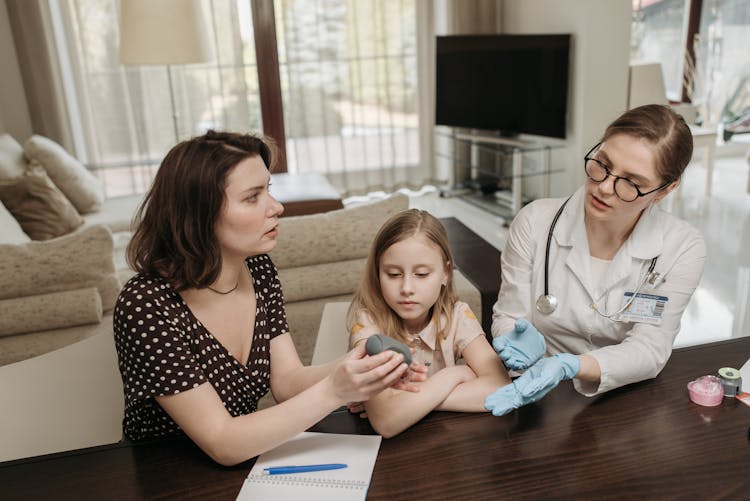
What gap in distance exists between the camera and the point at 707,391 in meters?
1.21

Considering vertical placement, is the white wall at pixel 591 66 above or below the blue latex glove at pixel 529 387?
above

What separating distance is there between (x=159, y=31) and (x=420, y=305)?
119 inches

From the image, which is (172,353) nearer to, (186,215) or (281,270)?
(186,215)

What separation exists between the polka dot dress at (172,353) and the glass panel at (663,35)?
6.23m

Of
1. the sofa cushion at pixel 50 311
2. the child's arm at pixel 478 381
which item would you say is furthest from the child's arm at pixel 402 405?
the sofa cushion at pixel 50 311

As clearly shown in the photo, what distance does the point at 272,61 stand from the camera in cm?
545

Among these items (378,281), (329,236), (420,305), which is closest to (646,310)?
(420,305)

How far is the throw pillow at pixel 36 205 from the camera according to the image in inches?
135

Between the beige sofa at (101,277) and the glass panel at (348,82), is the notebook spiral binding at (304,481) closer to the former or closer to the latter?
the beige sofa at (101,277)

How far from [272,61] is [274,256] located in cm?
353

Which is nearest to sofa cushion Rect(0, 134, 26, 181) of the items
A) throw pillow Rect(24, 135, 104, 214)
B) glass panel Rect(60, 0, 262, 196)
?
throw pillow Rect(24, 135, 104, 214)

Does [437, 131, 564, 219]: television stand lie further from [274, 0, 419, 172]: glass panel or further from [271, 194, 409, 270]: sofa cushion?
→ [271, 194, 409, 270]: sofa cushion

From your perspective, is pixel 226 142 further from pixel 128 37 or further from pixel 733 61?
pixel 733 61

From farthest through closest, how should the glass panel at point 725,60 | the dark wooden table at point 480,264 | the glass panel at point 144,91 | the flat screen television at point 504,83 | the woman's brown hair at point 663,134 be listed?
the glass panel at point 725,60 < the glass panel at point 144,91 < the flat screen television at point 504,83 < the dark wooden table at point 480,264 < the woman's brown hair at point 663,134
